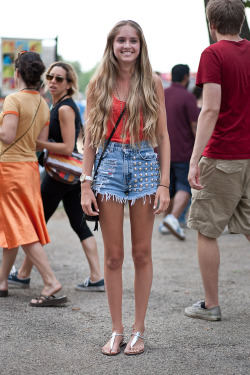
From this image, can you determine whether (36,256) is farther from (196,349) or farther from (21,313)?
(196,349)

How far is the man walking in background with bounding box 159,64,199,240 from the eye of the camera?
8.70m

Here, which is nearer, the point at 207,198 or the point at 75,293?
the point at 207,198

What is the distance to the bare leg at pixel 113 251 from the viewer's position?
383 cm

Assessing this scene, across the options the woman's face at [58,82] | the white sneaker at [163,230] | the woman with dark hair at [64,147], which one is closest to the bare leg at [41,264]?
the woman with dark hair at [64,147]

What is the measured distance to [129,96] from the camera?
3838 mm

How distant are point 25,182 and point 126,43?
1729 mm

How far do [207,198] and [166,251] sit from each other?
346cm

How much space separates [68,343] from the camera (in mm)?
4090

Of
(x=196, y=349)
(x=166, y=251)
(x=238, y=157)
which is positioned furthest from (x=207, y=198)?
(x=166, y=251)

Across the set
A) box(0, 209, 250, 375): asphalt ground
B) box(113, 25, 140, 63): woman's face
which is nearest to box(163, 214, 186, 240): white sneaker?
box(0, 209, 250, 375): asphalt ground

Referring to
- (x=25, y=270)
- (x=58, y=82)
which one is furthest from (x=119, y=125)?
(x=25, y=270)

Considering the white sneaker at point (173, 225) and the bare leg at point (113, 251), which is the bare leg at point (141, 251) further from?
the white sneaker at point (173, 225)

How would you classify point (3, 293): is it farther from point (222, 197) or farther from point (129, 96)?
point (129, 96)

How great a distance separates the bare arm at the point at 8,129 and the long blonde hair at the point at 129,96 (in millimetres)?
1180
